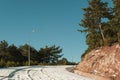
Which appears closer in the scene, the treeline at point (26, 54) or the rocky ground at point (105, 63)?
the rocky ground at point (105, 63)

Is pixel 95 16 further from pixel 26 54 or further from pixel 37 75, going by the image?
pixel 26 54

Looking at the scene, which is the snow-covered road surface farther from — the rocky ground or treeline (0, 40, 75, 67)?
treeline (0, 40, 75, 67)

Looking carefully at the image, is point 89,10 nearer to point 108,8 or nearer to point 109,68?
point 108,8

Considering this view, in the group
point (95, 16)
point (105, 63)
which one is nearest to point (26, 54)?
point (95, 16)

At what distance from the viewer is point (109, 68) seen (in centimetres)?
3156

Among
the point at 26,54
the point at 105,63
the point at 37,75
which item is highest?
the point at 26,54

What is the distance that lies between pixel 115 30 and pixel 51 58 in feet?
188

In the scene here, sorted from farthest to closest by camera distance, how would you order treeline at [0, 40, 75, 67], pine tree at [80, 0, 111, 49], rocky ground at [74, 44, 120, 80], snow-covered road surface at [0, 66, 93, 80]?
treeline at [0, 40, 75, 67] < pine tree at [80, 0, 111, 49] < rocky ground at [74, 44, 120, 80] < snow-covered road surface at [0, 66, 93, 80]

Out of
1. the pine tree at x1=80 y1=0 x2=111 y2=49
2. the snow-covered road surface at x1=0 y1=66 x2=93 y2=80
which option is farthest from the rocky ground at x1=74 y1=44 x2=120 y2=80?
the pine tree at x1=80 y1=0 x2=111 y2=49

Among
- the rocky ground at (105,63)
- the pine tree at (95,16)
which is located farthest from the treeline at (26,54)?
the rocky ground at (105,63)

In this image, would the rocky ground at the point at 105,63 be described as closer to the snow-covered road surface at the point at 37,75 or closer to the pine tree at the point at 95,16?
the snow-covered road surface at the point at 37,75

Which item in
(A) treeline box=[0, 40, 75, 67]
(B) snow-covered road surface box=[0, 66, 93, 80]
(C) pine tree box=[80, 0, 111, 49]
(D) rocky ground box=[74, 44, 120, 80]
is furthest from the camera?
(A) treeline box=[0, 40, 75, 67]

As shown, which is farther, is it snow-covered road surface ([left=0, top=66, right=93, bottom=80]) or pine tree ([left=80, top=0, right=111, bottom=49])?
pine tree ([left=80, top=0, right=111, bottom=49])

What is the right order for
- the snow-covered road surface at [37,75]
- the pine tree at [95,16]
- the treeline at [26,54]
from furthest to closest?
the treeline at [26,54] → the pine tree at [95,16] → the snow-covered road surface at [37,75]
